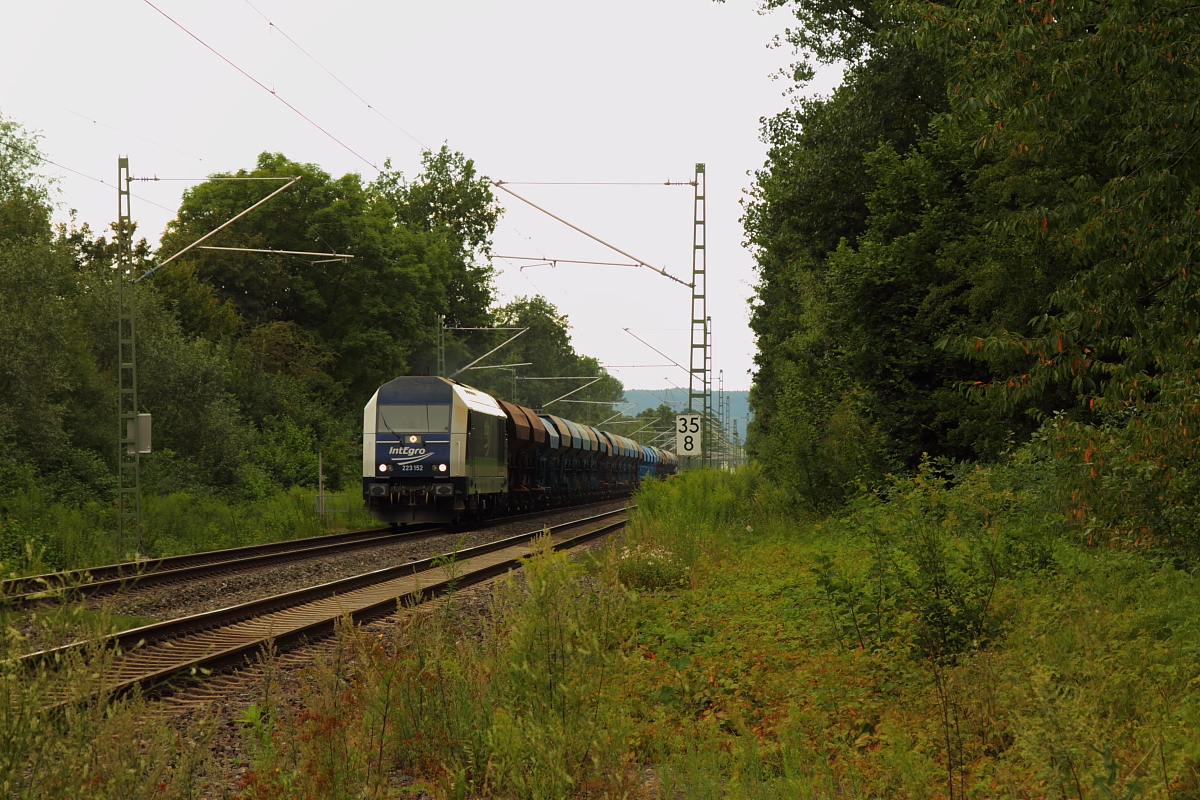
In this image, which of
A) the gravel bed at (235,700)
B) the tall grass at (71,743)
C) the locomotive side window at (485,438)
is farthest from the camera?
the locomotive side window at (485,438)

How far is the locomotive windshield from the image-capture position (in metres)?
26.7

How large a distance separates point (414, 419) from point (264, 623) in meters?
15.1

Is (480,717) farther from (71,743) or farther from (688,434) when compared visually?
(688,434)

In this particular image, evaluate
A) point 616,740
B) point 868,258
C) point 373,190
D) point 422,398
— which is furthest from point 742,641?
point 373,190

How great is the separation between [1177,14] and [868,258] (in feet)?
43.9

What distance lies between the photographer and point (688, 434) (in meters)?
23.5

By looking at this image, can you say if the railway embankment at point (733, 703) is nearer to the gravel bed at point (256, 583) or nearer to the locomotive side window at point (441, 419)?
the gravel bed at point (256, 583)

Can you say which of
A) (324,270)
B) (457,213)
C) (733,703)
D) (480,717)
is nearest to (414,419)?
(733,703)

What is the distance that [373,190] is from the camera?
65500 millimetres

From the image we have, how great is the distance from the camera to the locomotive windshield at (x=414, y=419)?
26.7 metres

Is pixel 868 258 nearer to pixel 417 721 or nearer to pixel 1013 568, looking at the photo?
pixel 1013 568

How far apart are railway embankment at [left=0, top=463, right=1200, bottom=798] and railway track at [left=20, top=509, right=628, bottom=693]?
1.76 ft

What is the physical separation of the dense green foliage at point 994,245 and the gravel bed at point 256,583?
641 cm

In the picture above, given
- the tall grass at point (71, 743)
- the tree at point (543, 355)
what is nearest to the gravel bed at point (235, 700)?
the tall grass at point (71, 743)
